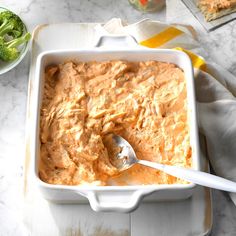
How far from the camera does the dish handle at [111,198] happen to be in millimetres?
1394

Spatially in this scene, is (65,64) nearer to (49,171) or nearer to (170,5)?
(49,171)

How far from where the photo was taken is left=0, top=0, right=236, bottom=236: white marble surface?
5.43 feet

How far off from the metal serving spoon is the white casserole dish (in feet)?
0.11

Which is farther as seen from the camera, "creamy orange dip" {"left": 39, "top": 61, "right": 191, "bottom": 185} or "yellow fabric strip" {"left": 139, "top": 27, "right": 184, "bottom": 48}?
"yellow fabric strip" {"left": 139, "top": 27, "right": 184, "bottom": 48}

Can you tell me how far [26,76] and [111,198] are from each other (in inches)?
26.7

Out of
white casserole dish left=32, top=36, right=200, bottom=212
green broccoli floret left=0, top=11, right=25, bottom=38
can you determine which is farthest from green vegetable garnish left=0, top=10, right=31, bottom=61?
white casserole dish left=32, top=36, right=200, bottom=212

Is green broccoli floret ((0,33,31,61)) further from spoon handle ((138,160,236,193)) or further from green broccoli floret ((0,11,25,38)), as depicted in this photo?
spoon handle ((138,160,236,193))

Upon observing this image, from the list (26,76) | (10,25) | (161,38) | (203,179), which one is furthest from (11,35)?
(203,179)

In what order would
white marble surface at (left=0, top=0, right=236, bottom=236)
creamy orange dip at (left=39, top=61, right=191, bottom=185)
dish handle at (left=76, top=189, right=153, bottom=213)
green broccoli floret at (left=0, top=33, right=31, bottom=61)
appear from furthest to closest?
1. green broccoli floret at (left=0, top=33, right=31, bottom=61)
2. white marble surface at (left=0, top=0, right=236, bottom=236)
3. creamy orange dip at (left=39, top=61, right=191, bottom=185)
4. dish handle at (left=76, top=189, right=153, bottom=213)

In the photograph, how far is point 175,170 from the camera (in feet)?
4.76

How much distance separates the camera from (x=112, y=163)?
159 cm

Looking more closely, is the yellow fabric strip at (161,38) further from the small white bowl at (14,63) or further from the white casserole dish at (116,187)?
the small white bowl at (14,63)

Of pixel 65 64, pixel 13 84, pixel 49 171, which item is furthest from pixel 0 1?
pixel 49 171

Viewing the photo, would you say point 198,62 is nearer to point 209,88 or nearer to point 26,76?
point 209,88
